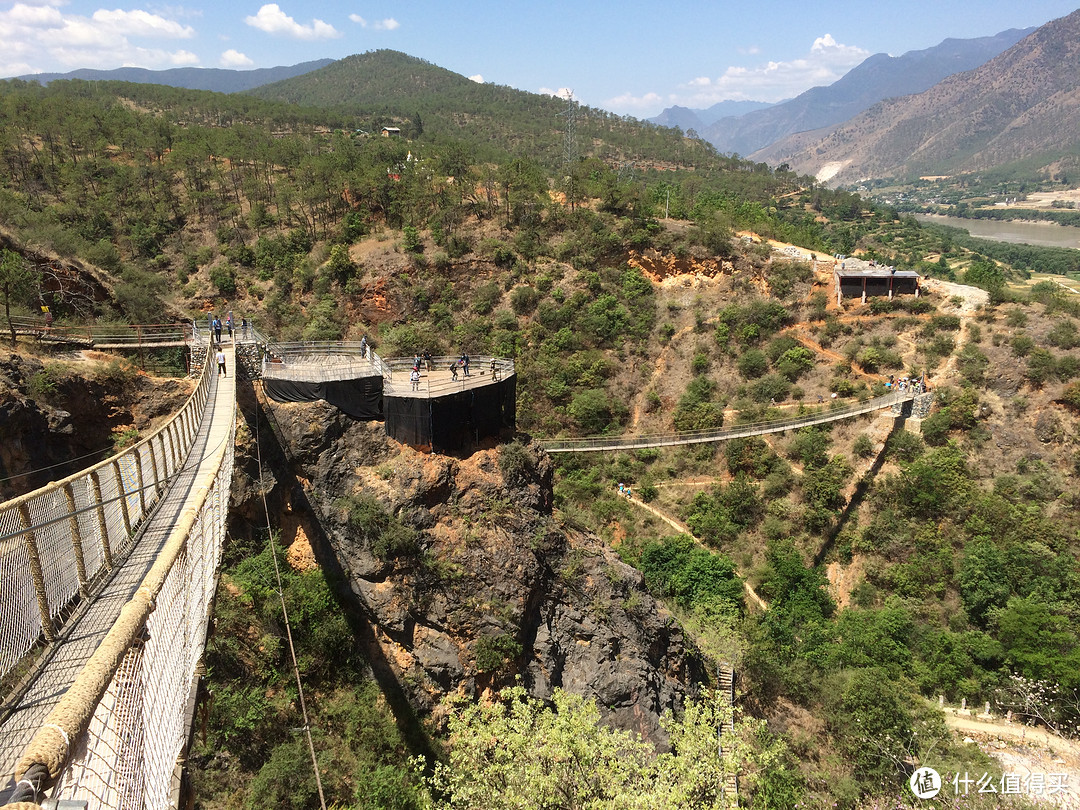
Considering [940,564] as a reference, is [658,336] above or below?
above

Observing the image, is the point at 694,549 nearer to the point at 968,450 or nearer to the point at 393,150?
the point at 968,450

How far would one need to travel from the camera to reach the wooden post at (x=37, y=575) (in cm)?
496

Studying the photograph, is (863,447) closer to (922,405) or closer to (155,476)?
(922,405)

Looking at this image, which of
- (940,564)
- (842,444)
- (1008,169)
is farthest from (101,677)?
(1008,169)

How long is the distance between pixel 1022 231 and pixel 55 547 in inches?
6164

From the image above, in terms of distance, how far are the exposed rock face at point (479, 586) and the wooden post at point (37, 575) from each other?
10.9m

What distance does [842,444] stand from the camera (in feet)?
94.9

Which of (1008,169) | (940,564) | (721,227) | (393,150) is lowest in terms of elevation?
(940,564)

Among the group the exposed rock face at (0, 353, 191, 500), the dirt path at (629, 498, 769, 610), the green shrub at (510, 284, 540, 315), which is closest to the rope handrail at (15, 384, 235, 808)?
the exposed rock face at (0, 353, 191, 500)

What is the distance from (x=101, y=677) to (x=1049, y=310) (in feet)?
139

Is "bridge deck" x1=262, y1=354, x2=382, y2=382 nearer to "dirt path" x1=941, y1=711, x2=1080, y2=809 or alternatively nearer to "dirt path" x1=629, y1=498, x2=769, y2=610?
"dirt path" x1=629, y1=498, x2=769, y2=610

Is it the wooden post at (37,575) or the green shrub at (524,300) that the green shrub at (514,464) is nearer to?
the wooden post at (37,575)

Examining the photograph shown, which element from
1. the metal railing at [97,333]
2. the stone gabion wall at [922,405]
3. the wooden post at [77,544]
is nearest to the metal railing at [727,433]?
the stone gabion wall at [922,405]

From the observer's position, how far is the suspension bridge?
3.39m
